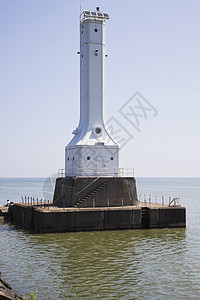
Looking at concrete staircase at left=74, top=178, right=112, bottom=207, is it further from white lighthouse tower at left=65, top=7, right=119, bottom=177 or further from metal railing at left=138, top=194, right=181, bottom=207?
metal railing at left=138, top=194, right=181, bottom=207

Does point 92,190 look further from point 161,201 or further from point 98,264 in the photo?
point 161,201

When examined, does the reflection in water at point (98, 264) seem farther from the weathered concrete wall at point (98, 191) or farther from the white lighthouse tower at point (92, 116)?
the white lighthouse tower at point (92, 116)

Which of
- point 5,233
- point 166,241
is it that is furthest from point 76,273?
point 5,233

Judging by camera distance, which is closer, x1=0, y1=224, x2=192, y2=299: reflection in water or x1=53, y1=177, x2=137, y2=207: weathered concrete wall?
x1=0, y1=224, x2=192, y2=299: reflection in water

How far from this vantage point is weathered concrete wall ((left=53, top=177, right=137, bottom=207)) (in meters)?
30.7

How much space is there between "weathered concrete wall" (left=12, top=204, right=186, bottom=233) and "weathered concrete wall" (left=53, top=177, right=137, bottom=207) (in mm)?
1691

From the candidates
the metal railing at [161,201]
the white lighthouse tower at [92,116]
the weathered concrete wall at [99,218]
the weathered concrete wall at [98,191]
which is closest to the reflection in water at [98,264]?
the weathered concrete wall at [99,218]

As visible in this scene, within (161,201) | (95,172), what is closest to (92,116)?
(95,172)

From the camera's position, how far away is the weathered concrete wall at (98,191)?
3070 cm

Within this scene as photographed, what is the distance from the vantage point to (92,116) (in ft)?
112

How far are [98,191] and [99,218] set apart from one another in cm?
301

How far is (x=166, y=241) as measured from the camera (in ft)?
82.8

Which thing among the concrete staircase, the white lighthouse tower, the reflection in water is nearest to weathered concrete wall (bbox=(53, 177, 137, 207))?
the concrete staircase

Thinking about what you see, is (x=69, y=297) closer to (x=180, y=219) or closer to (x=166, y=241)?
(x=166, y=241)
